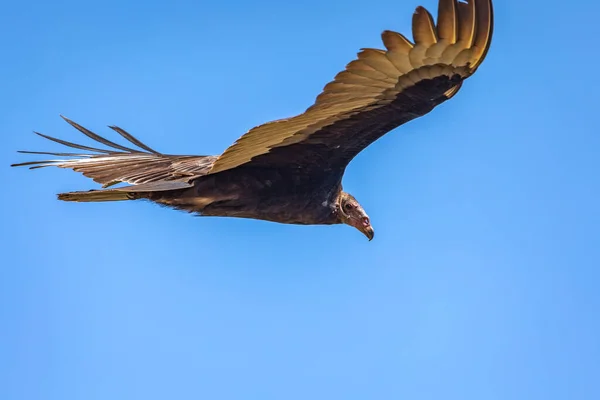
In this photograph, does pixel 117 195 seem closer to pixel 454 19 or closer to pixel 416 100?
pixel 416 100

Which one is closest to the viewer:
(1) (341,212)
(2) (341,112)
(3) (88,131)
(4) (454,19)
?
(4) (454,19)

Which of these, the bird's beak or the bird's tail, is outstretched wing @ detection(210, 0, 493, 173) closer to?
the bird's tail

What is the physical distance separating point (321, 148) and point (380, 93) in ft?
2.19

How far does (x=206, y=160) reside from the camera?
7824mm

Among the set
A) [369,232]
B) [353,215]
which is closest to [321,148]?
[353,215]

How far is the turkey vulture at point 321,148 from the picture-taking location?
6559 mm

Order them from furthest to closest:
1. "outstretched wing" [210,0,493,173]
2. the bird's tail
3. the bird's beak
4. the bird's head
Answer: the bird's beak, the bird's head, the bird's tail, "outstretched wing" [210,0,493,173]

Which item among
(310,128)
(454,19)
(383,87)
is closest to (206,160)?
(310,128)

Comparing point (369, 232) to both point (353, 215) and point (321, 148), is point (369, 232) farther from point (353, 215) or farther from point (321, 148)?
point (321, 148)

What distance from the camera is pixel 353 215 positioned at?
8453 mm

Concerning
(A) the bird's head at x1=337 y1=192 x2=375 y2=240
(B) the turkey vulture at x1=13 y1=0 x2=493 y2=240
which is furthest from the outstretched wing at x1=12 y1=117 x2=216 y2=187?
(A) the bird's head at x1=337 y1=192 x2=375 y2=240

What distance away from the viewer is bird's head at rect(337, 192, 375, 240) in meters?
8.35

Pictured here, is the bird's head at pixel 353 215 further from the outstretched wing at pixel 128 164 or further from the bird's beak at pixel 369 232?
the outstretched wing at pixel 128 164

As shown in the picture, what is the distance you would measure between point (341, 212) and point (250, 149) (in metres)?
1.33
